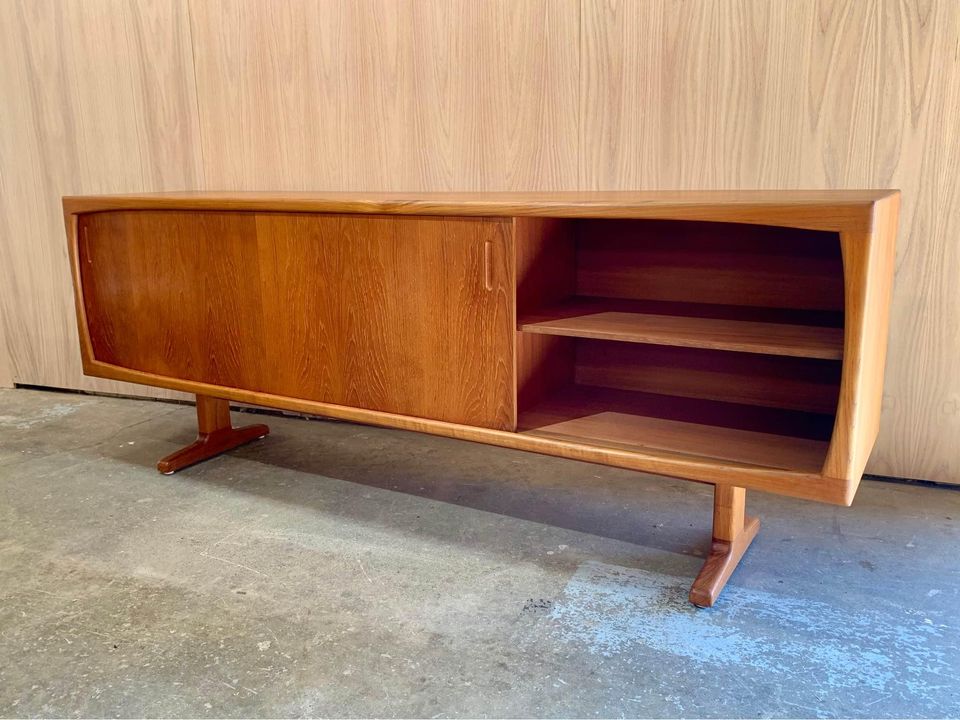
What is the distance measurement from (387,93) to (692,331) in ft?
4.25

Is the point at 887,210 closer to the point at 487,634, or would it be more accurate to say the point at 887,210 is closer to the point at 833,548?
the point at 833,548

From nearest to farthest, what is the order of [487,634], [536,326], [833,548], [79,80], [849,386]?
[849,386] < [487,634] < [536,326] < [833,548] < [79,80]

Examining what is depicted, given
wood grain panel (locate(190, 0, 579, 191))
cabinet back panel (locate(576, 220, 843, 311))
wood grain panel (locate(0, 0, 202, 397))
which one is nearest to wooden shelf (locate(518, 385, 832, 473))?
cabinet back panel (locate(576, 220, 843, 311))

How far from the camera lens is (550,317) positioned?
5.43ft

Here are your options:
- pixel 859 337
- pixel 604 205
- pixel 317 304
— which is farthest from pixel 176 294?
pixel 859 337

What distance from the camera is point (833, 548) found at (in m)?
1.73

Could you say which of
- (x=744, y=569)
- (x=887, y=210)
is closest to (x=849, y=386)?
(x=887, y=210)

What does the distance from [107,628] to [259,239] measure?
0.88 meters

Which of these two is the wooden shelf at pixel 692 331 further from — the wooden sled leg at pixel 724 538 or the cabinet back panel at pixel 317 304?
the wooden sled leg at pixel 724 538

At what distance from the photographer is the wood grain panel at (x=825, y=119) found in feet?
5.96

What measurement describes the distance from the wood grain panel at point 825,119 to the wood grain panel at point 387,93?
146 mm

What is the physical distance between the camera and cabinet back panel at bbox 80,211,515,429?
5.30ft

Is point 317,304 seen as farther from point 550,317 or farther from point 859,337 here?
point 859,337

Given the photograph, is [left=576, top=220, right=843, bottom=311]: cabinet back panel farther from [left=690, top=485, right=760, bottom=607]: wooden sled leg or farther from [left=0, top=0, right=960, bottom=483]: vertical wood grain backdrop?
[left=690, top=485, right=760, bottom=607]: wooden sled leg
